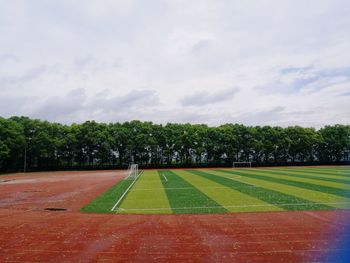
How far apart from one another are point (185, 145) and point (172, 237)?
74.7 metres

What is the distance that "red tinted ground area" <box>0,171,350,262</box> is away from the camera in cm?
1012

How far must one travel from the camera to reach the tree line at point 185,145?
275 ft

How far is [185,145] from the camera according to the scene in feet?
285

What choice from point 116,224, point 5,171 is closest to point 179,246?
point 116,224

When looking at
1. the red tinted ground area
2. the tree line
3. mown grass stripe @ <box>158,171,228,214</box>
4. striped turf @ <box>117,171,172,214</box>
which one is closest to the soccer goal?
the tree line

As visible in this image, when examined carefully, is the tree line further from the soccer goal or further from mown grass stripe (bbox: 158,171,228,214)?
mown grass stripe (bbox: 158,171,228,214)

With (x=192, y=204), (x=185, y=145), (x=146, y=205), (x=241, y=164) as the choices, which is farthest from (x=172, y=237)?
(x=241, y=164)

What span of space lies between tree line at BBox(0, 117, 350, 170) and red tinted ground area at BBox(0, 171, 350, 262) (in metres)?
68.2

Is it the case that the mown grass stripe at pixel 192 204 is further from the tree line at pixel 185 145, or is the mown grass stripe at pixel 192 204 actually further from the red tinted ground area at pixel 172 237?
the tree line at pixel 185 145

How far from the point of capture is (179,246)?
11.1 m

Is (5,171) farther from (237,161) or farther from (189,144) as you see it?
(237,161)

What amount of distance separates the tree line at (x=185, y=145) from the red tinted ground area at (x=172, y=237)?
224 ft

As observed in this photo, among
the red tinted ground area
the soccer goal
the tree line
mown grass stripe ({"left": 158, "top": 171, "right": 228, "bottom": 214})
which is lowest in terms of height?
the red tinted ground area

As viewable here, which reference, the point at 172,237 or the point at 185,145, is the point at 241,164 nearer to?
the point at 185,145
